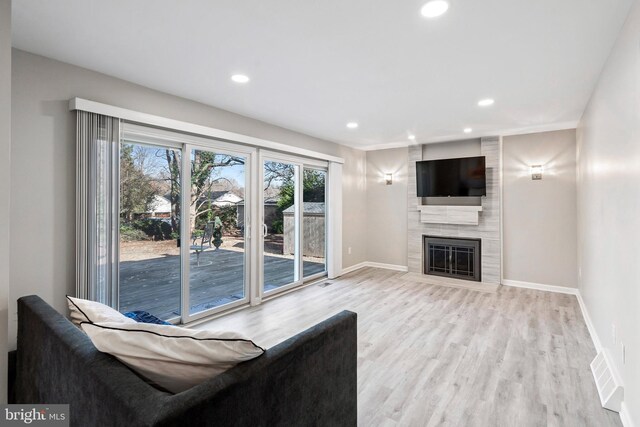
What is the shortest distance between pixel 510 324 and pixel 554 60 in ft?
8.74

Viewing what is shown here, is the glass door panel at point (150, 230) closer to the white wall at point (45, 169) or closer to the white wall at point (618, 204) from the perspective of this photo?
the white wall at point (45, 169)

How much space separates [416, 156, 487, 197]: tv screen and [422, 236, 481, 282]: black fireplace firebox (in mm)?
848

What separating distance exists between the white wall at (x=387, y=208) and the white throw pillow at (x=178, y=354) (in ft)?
17.9

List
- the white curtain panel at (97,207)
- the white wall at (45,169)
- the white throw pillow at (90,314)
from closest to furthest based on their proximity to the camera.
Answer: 1. the white throw pillow at (90,314)
2. the white wall at (45,169)
3. the white curtain panel at (97,207)

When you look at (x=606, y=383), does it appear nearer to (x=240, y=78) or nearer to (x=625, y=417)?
(x=625, y=417)

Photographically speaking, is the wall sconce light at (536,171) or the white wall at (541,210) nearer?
the white wall at (541,210)

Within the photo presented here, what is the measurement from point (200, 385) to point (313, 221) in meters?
4.55

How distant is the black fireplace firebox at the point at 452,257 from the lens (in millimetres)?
5367

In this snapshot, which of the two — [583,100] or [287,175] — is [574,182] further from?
[287,175]

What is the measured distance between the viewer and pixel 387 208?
6.39m

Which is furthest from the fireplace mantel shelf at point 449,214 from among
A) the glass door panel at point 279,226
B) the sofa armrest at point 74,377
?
the sofa armrest at point 74,377

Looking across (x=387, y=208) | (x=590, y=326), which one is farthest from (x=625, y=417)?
(x=387, y=208)

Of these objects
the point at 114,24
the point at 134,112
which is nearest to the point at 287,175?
the point at 134,112

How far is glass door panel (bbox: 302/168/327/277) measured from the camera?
5270mm
